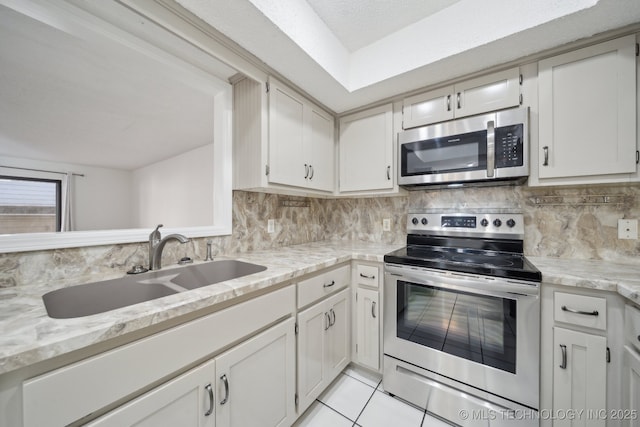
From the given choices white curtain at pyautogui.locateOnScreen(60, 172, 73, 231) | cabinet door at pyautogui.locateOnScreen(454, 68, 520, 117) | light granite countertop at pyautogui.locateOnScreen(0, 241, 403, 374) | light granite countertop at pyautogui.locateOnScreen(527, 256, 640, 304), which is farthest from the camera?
white curtain at pyautogui.locateOnScreen(60, 172, 73, 231)

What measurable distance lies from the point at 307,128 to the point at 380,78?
64 centimetres

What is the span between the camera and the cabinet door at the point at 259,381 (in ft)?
2.97

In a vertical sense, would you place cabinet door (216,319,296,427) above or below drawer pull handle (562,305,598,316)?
below

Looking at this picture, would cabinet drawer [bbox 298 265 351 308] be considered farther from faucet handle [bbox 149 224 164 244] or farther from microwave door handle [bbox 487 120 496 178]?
microwave door handle [bbox 487 120 496 178]

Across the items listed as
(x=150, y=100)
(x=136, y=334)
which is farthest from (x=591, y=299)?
A: (x=150, y=100)

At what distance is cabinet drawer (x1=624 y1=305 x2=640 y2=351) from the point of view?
0.92 metres

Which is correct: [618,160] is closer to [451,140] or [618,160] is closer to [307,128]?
[451,140]

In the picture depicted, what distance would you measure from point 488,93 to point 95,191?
641cm

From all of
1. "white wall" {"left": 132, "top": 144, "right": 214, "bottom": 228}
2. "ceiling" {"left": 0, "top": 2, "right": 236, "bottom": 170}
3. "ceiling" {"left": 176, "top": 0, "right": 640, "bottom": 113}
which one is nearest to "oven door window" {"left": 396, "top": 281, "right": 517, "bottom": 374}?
"ceiling" {"left": 176, "top": 0, "right": 640, "bottom": 113}

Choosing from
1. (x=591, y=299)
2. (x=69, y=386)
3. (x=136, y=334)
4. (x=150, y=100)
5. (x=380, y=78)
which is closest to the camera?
(x=69, y=386)

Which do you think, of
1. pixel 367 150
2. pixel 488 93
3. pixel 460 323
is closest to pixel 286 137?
pixel 367 150

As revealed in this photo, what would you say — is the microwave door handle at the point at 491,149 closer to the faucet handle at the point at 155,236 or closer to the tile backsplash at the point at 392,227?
the tile backsplash at the point at 392,227

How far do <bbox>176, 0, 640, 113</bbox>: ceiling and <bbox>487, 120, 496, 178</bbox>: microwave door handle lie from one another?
41 cm

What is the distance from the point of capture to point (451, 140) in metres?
1.60
